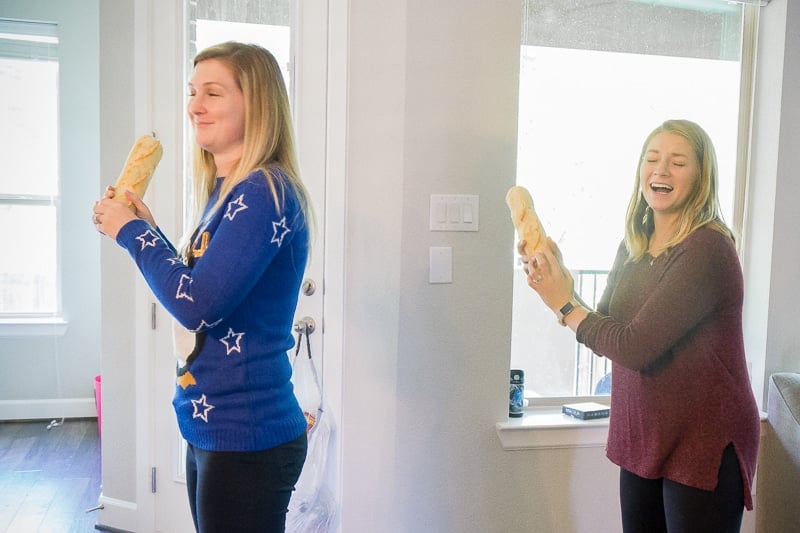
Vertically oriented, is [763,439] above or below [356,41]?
below

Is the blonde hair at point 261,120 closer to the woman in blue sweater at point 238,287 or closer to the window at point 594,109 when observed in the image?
the woman in blue sweater at point 238,287

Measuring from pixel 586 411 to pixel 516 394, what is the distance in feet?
0.77

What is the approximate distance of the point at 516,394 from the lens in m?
2.07

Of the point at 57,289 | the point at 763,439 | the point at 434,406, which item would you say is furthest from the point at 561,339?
the point at 57,289

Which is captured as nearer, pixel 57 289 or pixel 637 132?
pixel 637 132

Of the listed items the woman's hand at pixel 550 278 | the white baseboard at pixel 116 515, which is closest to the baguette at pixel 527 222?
the woman's hand at pixel 550 278

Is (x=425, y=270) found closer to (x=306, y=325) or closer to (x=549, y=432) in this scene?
(x=306, y=325)

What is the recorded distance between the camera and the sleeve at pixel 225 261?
36.9 inches

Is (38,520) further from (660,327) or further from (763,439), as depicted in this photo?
(763,439)

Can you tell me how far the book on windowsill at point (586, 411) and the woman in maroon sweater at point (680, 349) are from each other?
69 cm

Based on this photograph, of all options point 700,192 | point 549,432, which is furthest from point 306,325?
point 700,192

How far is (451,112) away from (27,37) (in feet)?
10.3

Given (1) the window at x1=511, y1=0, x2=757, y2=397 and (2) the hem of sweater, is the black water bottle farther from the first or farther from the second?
(2) the hem of sweater

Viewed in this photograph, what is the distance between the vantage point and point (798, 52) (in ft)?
7.18
